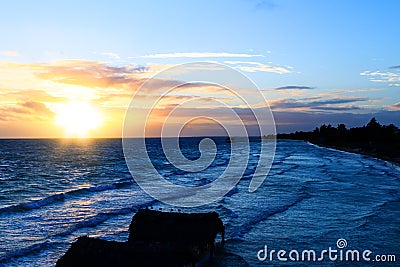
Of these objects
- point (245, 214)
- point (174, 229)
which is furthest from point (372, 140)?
point (174, 229)

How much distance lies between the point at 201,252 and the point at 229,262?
1.38 m

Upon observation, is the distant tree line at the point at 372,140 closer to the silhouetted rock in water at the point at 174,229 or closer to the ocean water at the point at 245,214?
the ocean water at the point at 245,214

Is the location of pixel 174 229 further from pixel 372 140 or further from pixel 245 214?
pixel 372 140

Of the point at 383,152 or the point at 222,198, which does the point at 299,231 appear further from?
the point at 383,152

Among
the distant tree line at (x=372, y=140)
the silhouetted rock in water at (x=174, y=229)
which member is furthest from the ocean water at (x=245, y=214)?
the distant tree line at (x=372, y=140)

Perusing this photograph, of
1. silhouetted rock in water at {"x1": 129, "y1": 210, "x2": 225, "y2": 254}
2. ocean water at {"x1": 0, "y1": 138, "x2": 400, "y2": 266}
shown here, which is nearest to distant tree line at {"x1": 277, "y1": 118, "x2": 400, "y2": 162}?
ocean water at {"x1": 0, "y1": 138, "x2": 400, "y2": 266}

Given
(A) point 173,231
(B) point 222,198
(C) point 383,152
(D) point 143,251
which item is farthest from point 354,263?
(C) point 383,152

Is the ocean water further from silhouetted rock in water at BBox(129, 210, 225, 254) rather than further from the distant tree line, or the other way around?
the distant tree line

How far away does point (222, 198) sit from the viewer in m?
35.4

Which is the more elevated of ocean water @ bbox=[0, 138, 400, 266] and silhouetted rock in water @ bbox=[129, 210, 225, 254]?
silhouetted rock in water @ bbox=[129, 210, 225, 254]

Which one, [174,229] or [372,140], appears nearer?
[174,229]

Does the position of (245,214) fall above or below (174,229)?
below

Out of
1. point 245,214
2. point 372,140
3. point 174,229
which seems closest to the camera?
point 174,229

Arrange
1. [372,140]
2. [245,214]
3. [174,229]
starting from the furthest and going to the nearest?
[372,140] < [245,214] < [174,229]
